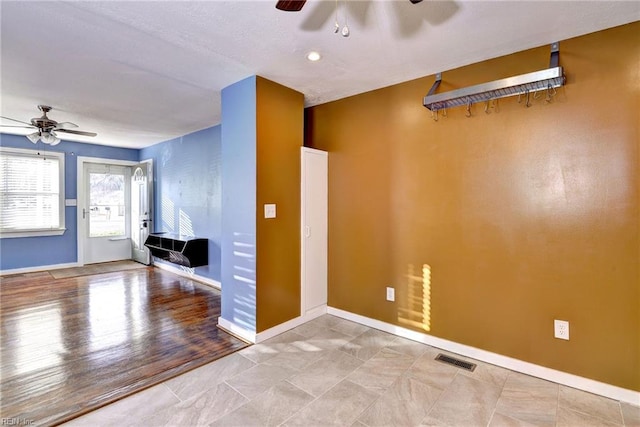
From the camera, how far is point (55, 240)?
571cm

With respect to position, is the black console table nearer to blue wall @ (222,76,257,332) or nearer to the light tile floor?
blue wall @ (222,76,257,332)

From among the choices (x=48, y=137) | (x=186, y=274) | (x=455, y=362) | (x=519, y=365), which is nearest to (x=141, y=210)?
(x=186, y=274)

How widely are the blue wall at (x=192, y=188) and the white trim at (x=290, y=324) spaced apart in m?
1.89

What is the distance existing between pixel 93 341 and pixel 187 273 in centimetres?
245

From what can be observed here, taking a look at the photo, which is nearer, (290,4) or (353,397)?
(290,4)

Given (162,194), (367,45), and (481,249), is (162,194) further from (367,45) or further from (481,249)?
(481,249)

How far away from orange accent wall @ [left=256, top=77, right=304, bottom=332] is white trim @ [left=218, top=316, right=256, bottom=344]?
12 cm

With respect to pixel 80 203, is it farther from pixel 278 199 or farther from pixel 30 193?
pixel 278 199

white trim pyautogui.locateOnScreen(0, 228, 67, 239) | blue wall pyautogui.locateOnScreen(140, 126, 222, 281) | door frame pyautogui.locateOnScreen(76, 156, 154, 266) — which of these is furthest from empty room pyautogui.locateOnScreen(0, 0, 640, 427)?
door frame pyautogui.locateOnScreen(76, 156, 154, 266)

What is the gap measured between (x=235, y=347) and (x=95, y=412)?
1.07 metres

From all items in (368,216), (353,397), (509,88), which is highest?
(509,88)

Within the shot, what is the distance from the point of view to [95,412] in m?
1.88

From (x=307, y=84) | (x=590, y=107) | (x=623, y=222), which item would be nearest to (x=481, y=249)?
(x=623, y=222)

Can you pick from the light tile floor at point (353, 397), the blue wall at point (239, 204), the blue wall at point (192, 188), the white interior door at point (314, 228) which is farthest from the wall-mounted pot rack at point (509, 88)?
the blue wall at point (192, 188)
